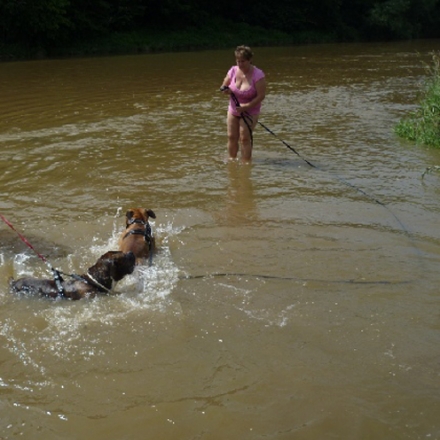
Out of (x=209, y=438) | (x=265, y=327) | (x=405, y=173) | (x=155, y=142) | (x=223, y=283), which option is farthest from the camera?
(x=155, y=142)

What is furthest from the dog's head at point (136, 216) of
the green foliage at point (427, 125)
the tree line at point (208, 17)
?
the tree line at point (208, 17)

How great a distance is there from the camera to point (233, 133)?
9688 mm

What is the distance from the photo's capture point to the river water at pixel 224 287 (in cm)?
396

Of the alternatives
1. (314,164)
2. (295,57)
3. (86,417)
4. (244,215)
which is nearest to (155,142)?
(314,164)

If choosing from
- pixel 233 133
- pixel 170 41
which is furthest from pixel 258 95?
pixel 170 41

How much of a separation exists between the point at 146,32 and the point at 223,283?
34.6 meters

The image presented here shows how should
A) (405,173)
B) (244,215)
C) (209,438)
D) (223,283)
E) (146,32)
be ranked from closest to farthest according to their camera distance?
(209,438) → (223,283) → (244,215) → (405,173) → (146,32)

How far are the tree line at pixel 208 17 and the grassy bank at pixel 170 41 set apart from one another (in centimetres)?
55

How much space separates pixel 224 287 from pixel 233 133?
14.9 ft

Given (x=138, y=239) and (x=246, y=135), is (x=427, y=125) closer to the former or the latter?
(x=246, y=135)

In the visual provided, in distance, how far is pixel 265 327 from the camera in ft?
16.2

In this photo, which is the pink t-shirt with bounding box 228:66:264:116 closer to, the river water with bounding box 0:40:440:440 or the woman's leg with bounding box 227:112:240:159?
the woman's leg with bounding box 227:112:240:159

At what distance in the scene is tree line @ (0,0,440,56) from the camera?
3033cm

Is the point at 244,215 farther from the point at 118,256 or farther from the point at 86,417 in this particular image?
the point at 86,417
